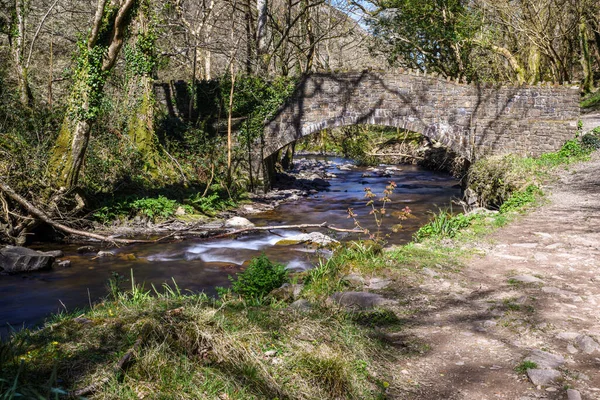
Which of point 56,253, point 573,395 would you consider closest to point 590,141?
point 573,395

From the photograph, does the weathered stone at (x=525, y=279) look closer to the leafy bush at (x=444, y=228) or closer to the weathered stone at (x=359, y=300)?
the weathered stone at (x=359, y=300)

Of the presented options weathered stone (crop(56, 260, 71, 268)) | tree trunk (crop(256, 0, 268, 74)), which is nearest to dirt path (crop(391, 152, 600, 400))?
weathered stone (crop(56, 260, 71, 268))

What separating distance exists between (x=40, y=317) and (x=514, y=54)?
21340 millimetres

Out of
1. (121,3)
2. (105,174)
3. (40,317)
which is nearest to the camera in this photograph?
(40,317)

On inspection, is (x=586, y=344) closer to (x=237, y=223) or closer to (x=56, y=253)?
(x=56, y=253)

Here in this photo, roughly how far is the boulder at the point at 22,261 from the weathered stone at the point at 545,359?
8131mm

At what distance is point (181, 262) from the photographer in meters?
9.91

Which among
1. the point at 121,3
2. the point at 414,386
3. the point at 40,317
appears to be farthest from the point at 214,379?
the point at 121,3

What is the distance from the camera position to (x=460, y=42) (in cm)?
2142

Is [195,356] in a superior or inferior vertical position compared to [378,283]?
superior

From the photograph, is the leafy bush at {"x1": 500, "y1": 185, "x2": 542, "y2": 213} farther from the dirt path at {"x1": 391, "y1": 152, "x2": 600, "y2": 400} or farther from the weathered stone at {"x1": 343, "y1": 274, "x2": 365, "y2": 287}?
the weathered stone at {"x1": 343, "y1": 274, "x2": 365, "y2": 287}

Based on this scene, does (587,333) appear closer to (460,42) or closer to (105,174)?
(105,174)

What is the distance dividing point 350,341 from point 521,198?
7.55m

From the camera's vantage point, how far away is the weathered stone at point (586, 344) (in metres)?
4.00
